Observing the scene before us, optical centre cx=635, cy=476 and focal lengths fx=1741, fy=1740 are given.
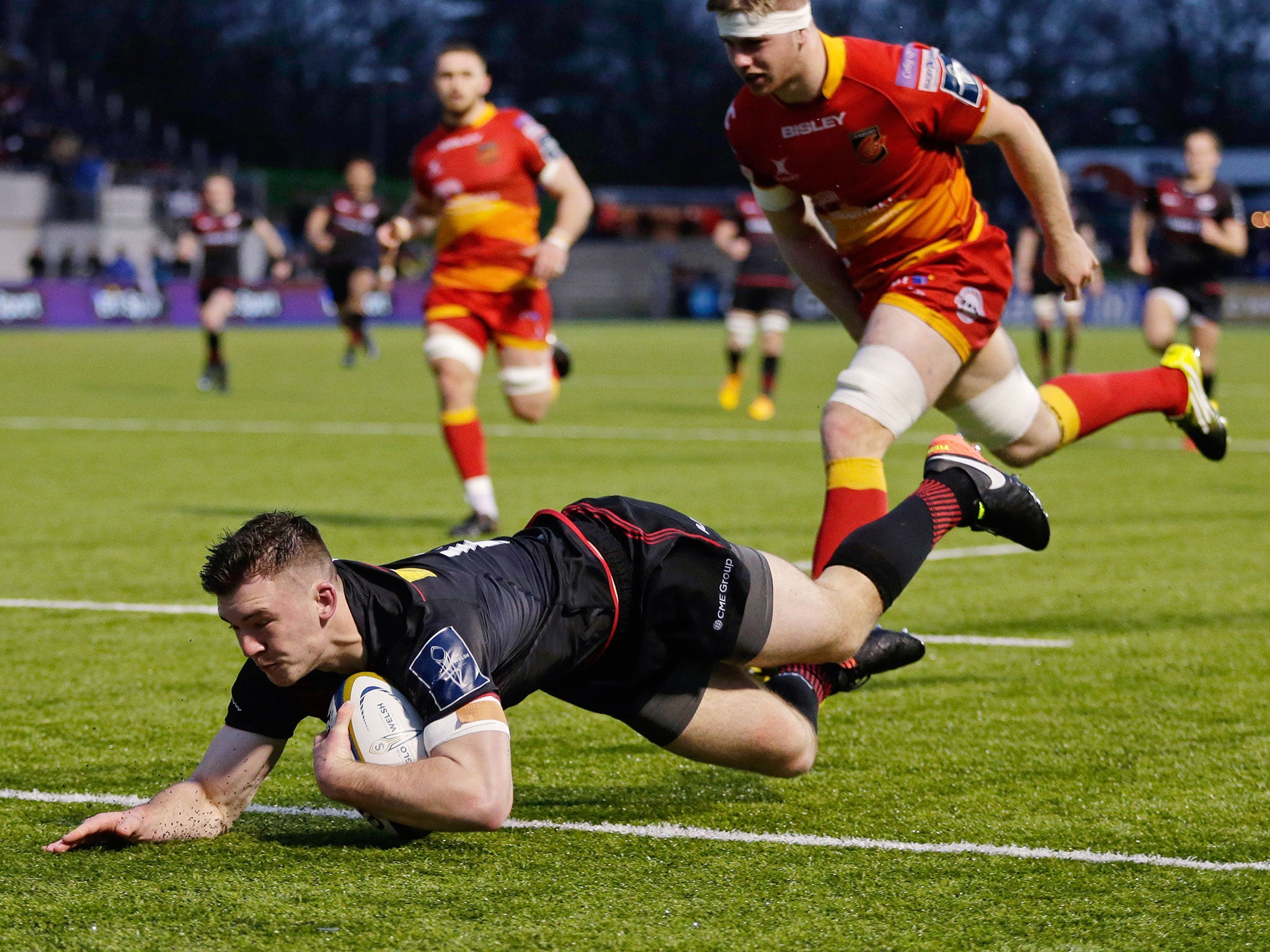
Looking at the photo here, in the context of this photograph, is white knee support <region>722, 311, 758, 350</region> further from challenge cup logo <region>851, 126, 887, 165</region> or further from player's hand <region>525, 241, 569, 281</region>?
challenge cup logo <region>851, 126, 887, 165</region>

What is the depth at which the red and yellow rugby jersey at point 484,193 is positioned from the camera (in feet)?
30.3

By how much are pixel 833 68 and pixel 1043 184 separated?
807 millimetres

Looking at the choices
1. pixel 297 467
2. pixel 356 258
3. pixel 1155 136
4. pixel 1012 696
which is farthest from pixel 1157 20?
pixel 1012 696

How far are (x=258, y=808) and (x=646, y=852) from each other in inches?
40.1

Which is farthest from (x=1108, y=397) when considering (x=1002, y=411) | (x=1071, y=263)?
(x=1071, y=263)

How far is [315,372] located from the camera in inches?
888

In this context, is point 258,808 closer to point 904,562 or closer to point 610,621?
point 610,621

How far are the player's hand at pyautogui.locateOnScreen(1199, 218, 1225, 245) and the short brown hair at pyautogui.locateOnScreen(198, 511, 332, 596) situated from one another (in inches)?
484

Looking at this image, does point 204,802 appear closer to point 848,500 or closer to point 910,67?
point 848,500

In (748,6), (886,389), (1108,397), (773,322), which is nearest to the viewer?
(748,6)

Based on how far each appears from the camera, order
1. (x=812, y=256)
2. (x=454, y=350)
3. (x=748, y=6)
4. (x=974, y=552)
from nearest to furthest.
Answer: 1. (x=748, y=6)
2. (x=812, y=256)
3. (x=974, y=552)
4. (x=454, y=350)

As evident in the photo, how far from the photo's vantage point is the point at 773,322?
17156 mm

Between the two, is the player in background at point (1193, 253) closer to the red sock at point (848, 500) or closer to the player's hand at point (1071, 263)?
the player's hand at point (1071, 263)

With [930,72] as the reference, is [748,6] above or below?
above
